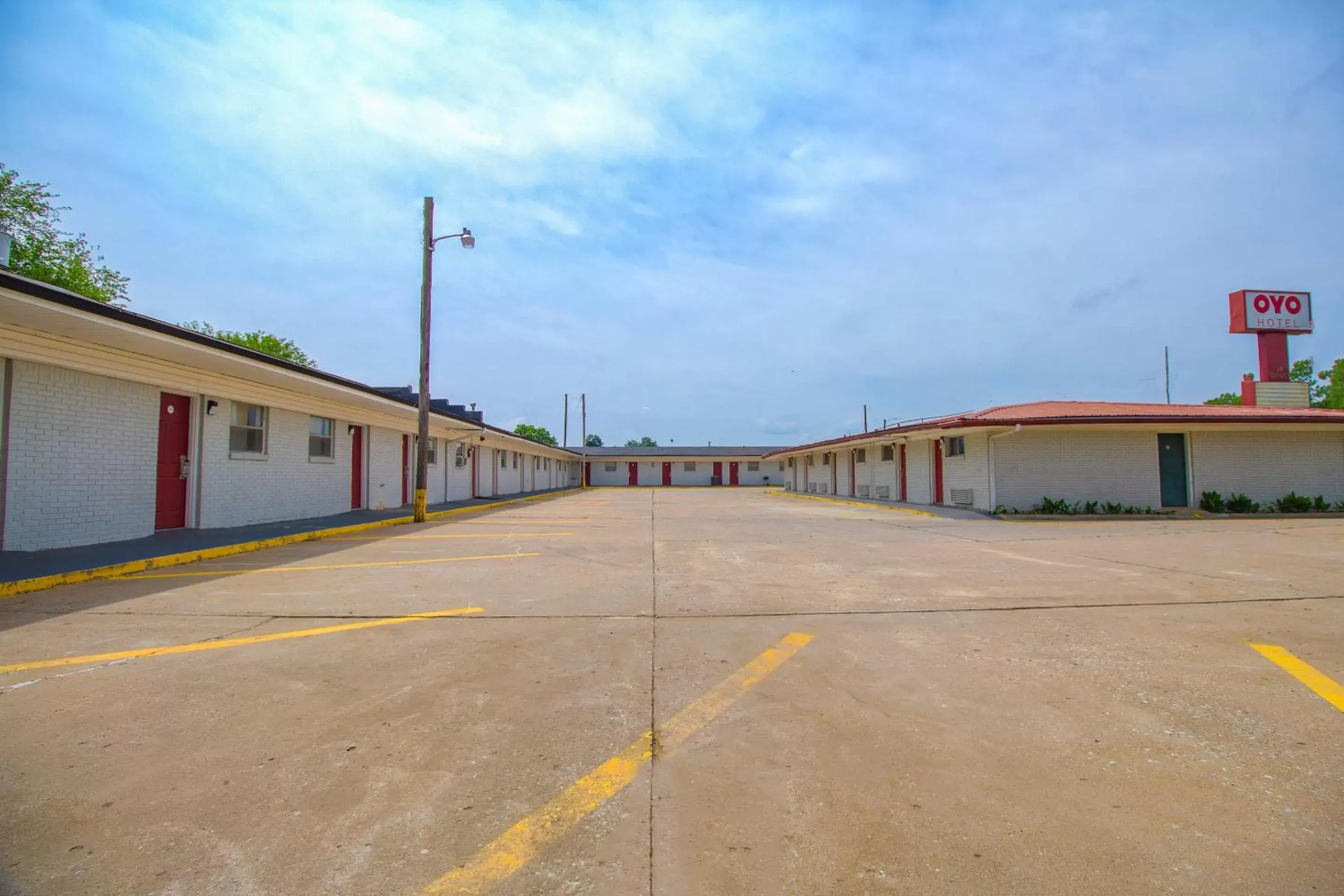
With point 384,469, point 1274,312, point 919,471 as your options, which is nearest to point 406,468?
point 384,469

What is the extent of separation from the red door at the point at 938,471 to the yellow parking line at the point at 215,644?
19902 mm

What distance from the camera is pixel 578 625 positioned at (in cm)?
557

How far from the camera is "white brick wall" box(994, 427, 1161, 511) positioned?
1891 cm

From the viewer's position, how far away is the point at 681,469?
2224 inches

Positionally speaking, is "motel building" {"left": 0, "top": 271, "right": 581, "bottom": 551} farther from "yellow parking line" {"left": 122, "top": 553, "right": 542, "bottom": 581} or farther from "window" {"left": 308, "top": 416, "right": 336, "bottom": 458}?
"yellow parking line" {"left": 122, "top": 553, "right": 542, "bottom": 581}

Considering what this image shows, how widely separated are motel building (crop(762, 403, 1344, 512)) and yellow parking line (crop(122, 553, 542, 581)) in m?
14.6

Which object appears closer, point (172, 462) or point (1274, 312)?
point (172, 462)

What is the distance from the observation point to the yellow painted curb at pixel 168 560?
6.79m

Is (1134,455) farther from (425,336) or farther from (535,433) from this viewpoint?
(535,433)

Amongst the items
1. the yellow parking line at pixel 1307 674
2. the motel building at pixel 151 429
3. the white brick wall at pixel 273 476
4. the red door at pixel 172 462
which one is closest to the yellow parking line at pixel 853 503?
the yellow parking line at pixel 1307 674

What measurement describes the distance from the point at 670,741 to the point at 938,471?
70.7 feet

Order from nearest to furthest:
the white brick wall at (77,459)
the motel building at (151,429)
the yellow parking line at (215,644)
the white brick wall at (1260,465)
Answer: the yellow parking line at (215,644) → the motel building at (151,429) → the white brick wall at (77,459) → the white brick wall at (1260,465)

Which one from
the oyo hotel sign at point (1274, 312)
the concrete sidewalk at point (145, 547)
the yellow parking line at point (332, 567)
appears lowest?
the yellow parking line at point (332, 567)

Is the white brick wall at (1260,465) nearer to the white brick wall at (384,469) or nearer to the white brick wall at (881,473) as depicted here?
the white brick wall at (881,473)
